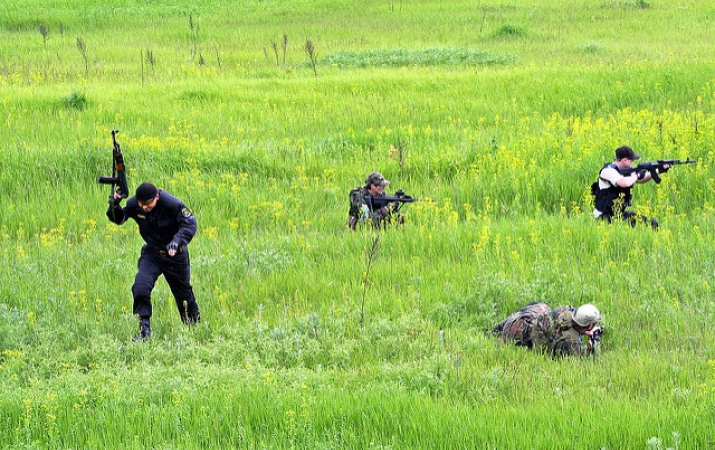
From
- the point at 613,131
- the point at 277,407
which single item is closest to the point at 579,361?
the point at 277,407

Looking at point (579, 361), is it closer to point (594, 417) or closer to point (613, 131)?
point (594, 417)

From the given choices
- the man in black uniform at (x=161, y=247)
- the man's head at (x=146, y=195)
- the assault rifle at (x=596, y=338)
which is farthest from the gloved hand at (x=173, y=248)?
the assault rifle at (x=596, y=338)

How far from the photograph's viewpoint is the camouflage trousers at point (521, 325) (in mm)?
7973

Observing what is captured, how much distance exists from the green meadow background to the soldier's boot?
110mm

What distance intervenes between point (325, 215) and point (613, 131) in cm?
542

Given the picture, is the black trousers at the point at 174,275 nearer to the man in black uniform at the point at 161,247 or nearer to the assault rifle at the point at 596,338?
the man in black uniform at the point at 161,247

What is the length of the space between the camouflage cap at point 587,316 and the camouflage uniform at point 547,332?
0.52 ft

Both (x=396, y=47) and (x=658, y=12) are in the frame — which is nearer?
(x=396, y=47)

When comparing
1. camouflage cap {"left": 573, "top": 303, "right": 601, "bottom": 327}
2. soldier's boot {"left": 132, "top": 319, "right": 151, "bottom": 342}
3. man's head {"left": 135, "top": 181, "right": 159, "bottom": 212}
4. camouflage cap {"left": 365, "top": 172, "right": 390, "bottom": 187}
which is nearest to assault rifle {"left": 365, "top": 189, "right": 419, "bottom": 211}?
camouflage cap {"left": 365, "top": 172, "right": 390, "bottom": 187}

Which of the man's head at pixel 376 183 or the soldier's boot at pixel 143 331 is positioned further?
the man's head at pixel 376 183

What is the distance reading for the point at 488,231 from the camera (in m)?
10.7

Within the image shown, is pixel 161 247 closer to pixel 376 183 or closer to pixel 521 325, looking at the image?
pixel 376 183

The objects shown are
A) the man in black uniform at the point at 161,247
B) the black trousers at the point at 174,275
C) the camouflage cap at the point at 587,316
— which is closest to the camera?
the camouflage cap at the point at 587,316

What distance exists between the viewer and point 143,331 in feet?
28.3
